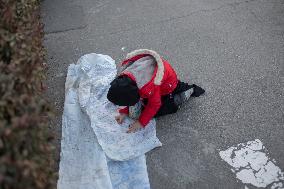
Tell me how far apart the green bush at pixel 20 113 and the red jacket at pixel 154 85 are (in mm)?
1077

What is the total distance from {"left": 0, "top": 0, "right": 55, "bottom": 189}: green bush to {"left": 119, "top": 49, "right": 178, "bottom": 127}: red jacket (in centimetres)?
108

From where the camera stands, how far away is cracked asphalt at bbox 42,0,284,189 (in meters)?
3.83

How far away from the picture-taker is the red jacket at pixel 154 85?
369 centimetres

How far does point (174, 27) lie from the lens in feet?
18.1

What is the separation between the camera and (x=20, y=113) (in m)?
2.36

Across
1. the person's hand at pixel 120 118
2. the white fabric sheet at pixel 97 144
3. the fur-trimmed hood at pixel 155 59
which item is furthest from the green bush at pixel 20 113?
the person's hand at pixel 120 118

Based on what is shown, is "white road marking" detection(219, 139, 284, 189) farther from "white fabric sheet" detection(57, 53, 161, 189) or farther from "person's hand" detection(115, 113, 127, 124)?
"person's hand" detection(115, 113, 127, 124)

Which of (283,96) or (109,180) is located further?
(283,96)

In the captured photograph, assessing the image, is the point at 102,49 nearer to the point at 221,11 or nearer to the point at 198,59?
the point at 198,59

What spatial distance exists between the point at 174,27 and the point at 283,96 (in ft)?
6.24

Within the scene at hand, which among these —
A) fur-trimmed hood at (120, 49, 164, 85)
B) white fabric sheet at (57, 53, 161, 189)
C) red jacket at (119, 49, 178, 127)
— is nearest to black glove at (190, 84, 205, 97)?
red jacket at (119, 49, 178, 127)

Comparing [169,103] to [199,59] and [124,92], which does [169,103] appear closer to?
[124,92]

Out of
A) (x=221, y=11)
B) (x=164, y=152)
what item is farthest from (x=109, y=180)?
(x=221, y=11)

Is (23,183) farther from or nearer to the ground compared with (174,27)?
farther from the ground
